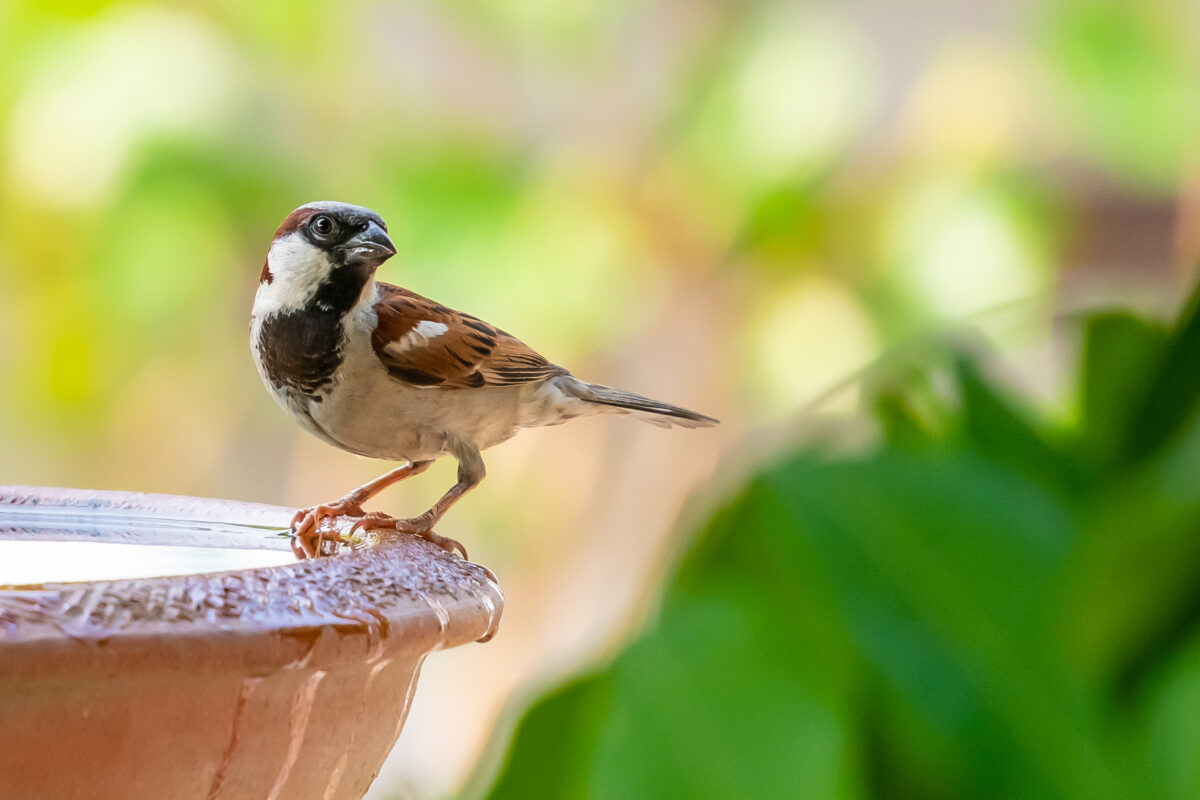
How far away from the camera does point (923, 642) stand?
1.12 m

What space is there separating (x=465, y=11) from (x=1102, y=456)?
2651 mm

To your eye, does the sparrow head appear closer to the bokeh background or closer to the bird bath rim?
the bird bath rim

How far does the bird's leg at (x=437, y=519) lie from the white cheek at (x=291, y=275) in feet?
0.53

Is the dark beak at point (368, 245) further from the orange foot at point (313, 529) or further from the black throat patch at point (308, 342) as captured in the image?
the orange foot at point (313, 529)

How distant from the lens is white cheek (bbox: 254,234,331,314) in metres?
0.82

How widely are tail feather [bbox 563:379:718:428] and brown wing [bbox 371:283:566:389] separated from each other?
0.10 ft

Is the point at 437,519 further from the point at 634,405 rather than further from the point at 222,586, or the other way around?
the point at 222,586

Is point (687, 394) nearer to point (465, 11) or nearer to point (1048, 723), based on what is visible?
point (465, 11)

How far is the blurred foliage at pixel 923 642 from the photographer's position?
1.00 m

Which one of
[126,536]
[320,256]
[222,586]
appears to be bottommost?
[126,536]

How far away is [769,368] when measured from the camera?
11.7 ft

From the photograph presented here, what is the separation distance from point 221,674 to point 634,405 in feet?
1.68

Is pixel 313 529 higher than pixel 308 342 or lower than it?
lower

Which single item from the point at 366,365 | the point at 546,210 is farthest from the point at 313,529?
the point at 546,210
